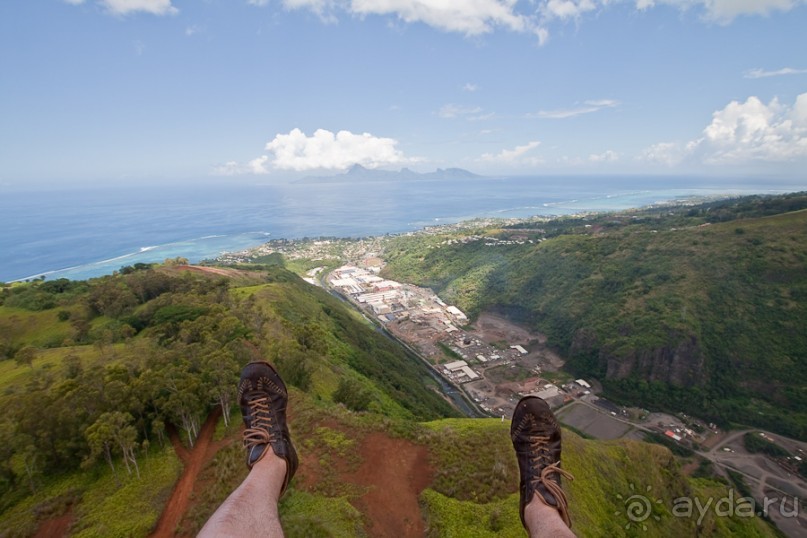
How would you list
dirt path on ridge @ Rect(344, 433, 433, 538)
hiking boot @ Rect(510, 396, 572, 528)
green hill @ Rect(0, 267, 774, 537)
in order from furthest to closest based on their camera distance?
green hill @ Rect(0, 267, 774, 537) < dirt path on ridge @ Rect(344, 433, 433, 538) < hiking boot @ Rect(510, 396, 572, 528)

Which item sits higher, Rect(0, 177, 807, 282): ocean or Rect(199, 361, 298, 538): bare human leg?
Rect(199, 361, 298, 538): bare human leg

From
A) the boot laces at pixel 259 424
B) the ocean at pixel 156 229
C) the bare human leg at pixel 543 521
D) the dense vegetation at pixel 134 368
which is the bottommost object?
the ocean at pixel 156 229

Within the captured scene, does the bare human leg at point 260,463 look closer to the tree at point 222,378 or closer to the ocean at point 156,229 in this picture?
the tree at point 222,378

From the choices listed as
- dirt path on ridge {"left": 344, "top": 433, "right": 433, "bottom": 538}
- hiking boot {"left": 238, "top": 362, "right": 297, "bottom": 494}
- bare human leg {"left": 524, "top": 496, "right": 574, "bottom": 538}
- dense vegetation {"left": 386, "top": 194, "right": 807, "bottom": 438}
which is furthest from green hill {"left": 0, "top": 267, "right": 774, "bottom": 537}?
dense vegetation {"left": 386, "top": 194, "right": 807, "bottom": 438}

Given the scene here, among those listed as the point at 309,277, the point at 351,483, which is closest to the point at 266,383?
the point at 351,483

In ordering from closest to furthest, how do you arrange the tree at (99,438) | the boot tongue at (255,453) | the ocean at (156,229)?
1. the boot tongue at (255,453)
2. the tree at (99,438)
3. the ocean at (156,229)

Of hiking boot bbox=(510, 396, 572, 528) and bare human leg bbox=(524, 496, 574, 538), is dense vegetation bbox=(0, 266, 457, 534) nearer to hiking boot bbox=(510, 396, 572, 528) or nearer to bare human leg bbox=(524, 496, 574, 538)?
hiking boot bbox=(510, 396, 572, 528)

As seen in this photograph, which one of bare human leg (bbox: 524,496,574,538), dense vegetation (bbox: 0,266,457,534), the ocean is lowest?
the ocean

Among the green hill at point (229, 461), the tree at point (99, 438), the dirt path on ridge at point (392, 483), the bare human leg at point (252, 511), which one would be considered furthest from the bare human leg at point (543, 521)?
the tree at point (99, 438)
